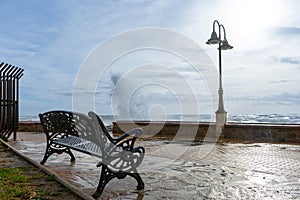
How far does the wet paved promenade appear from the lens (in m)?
3.78

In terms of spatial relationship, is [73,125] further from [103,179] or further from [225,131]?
[225,131]

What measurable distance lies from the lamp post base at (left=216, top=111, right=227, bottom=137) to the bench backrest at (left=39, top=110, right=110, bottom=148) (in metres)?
6.74

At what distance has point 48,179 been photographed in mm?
4484

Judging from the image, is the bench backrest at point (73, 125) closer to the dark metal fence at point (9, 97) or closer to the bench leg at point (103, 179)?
the bench leg at point (103, 179)

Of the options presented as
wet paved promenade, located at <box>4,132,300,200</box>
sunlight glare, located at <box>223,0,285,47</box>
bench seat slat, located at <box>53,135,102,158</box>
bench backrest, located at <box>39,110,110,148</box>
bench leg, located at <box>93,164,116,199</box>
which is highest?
sunlight glare, located at <box>223,0,285,47</box>

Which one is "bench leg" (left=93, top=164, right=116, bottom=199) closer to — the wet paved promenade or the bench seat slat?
the wet paved promenade

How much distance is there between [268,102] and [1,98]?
50.3 ft

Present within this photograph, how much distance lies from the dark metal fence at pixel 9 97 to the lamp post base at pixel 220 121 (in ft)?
21.1

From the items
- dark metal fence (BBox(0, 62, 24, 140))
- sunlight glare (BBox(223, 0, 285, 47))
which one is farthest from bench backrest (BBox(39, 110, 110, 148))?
sunlight glare (BBox(223, 0, 285, 47))

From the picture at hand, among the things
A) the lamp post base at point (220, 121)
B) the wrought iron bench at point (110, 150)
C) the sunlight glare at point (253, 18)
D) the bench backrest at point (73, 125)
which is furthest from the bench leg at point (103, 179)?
the lamp post base at point (220, 121)

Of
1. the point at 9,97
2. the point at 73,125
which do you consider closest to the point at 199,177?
the point at 73,125

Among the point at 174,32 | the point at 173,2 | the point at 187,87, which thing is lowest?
the point at 187,87

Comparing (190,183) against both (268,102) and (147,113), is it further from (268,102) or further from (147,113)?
(268,102)

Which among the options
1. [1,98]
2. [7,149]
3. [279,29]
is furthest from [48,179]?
[279,29]
